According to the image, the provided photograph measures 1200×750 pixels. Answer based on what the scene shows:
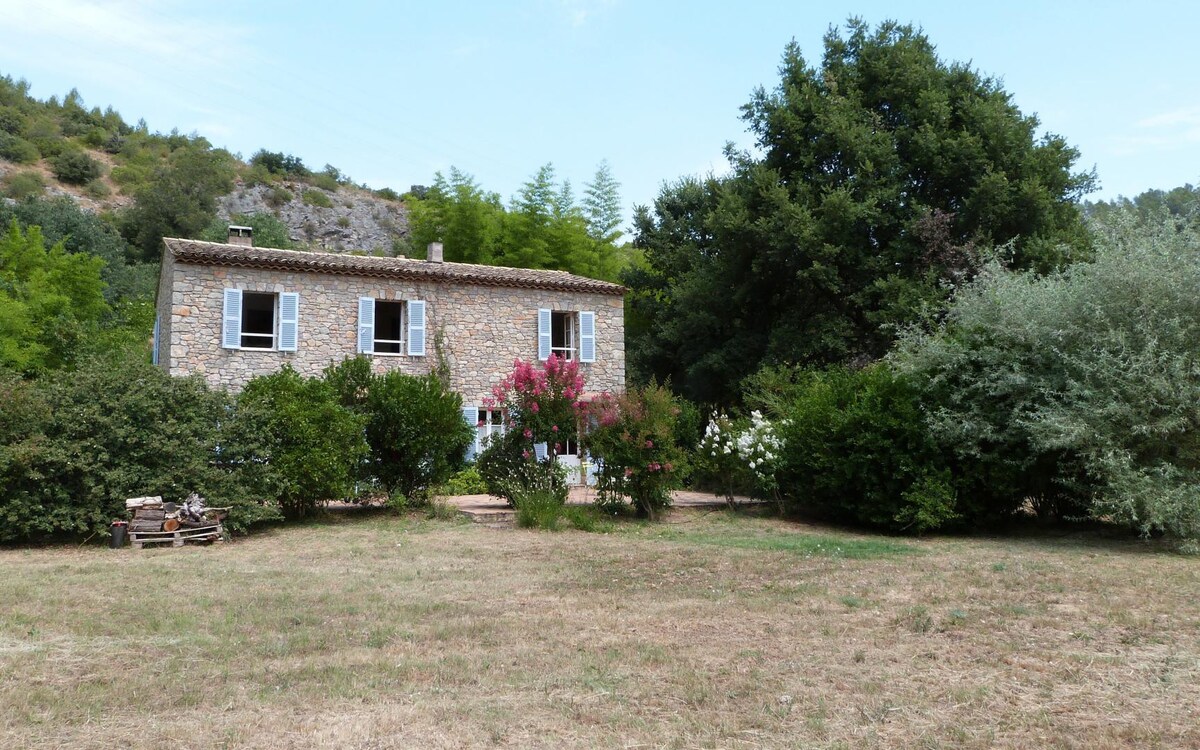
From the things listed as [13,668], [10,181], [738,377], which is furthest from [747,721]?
[10,181]

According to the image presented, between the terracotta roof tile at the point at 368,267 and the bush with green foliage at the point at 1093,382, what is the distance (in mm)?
9909

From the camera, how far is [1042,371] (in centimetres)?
1105

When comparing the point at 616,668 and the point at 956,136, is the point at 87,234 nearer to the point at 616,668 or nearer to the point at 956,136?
the point at 956,136


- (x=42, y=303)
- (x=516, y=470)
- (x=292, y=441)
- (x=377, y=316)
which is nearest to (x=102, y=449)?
(x=292, y=441)

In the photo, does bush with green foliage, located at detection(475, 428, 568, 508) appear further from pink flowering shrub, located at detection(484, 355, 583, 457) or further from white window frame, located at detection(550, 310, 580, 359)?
white window frame, located at detection(550, 310, 580, 359)

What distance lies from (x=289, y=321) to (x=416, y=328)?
2652 millimetres

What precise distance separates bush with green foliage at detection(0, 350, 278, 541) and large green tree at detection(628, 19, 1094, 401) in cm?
1233

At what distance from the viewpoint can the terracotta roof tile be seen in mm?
16969

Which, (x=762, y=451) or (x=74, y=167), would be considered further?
(x=74, y=167)

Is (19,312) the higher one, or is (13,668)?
(19,312)

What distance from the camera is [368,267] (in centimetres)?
1833

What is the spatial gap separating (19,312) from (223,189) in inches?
1390

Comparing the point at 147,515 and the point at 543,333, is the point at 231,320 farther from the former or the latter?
the point at 147,515

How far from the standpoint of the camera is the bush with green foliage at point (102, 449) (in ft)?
33.1
